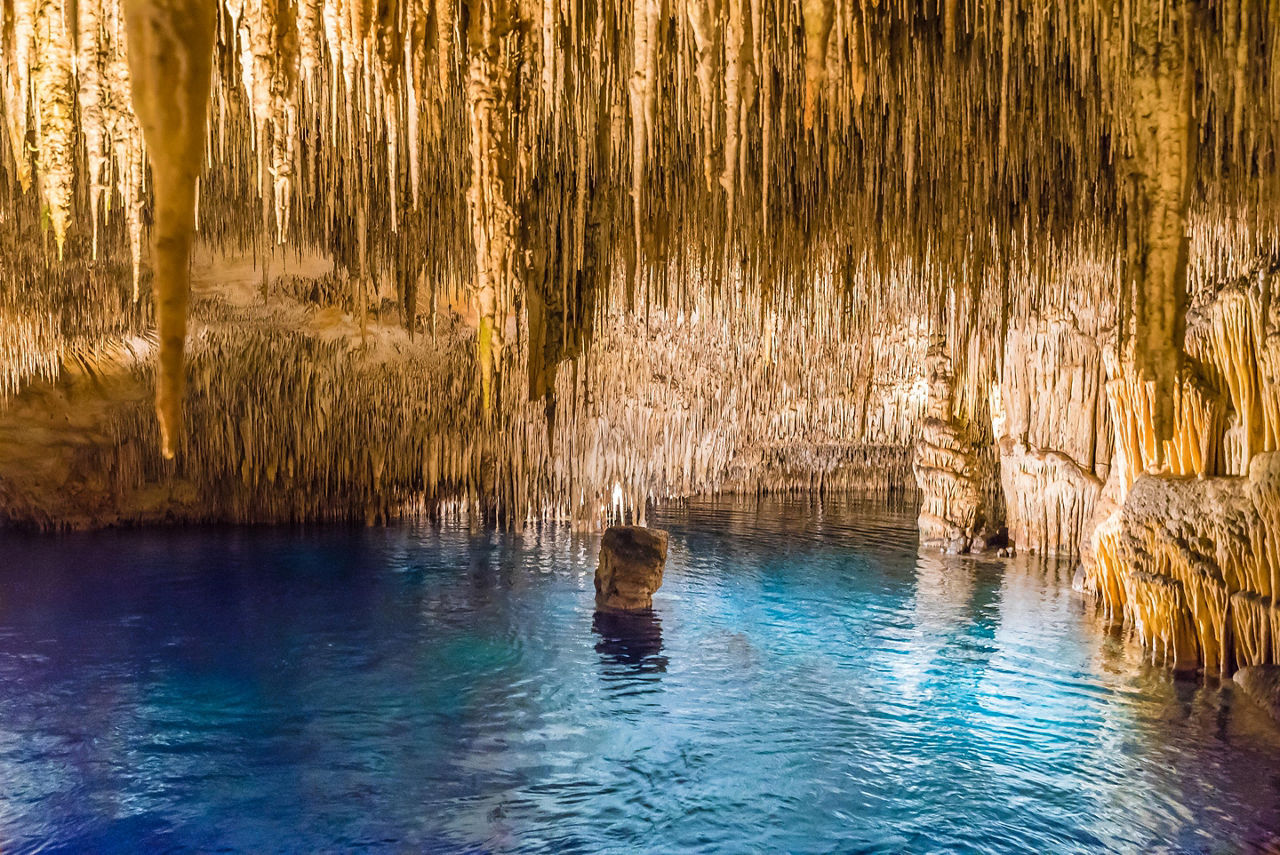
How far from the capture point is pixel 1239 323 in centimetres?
686

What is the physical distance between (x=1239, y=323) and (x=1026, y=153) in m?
1.99

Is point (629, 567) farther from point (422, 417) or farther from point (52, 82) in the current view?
point (52, 82)

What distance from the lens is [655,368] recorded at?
14.9 m

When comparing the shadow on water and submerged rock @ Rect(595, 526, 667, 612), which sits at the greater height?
submerged rock @ Rect(595, 526, 667, 612)

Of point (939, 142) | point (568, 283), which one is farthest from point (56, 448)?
point (939, 142)

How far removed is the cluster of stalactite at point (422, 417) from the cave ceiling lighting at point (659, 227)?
9 cm

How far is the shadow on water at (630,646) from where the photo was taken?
856 cm

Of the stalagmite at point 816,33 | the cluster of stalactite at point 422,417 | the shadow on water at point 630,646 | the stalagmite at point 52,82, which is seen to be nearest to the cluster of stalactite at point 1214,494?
the stalagmite at point 816,33

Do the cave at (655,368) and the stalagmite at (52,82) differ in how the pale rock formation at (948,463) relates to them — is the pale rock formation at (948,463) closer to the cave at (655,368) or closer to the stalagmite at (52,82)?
the cave at (655,368)

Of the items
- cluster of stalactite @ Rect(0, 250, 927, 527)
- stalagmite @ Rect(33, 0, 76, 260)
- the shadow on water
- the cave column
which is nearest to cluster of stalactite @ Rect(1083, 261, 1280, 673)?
the cave column

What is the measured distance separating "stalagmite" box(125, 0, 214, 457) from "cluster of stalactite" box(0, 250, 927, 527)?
32.4 ft

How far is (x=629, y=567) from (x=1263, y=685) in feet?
20.3

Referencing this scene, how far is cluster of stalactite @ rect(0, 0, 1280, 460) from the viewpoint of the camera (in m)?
3.33

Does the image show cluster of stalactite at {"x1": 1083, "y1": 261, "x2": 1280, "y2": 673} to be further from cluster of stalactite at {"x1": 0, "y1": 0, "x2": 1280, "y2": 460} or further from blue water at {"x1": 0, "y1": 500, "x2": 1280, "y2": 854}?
cluster of stalactite at {"x1": 0, "y1": 0, "x2": 1280, "y2": 460}
